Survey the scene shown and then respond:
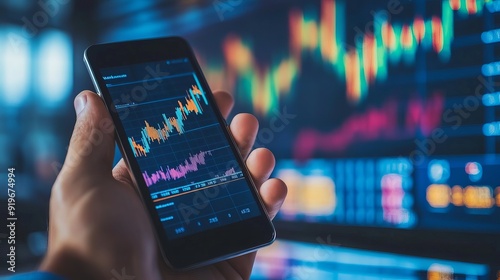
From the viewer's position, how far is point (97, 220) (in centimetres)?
59

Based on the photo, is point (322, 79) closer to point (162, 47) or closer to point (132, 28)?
point (162, 47)

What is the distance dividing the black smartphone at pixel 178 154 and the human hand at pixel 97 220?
0.07 ft

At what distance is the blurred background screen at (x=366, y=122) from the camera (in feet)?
3.20

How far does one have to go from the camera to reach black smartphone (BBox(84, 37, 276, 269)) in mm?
644

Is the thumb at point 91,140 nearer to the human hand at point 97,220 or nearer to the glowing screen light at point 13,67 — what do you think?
the human hand at point 97,220

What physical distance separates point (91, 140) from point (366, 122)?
0.62 meters

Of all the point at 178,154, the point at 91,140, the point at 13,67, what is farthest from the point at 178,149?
the point at 13,67

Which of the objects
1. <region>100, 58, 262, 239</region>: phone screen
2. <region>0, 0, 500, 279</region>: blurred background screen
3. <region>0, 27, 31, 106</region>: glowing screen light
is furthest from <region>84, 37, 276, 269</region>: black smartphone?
<region>0, 27, 31, 106</region>: glowing screen light

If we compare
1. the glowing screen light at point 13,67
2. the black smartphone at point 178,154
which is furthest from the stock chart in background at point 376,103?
the glowing screen light at point 13,67

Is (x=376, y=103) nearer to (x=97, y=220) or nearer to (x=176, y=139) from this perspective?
(x=176, y=139)

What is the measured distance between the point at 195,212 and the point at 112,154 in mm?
118

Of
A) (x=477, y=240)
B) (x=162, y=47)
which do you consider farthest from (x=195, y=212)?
(x=477, y=240)

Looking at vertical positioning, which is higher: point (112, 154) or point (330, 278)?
point (112, 154)

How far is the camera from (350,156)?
113 cm
